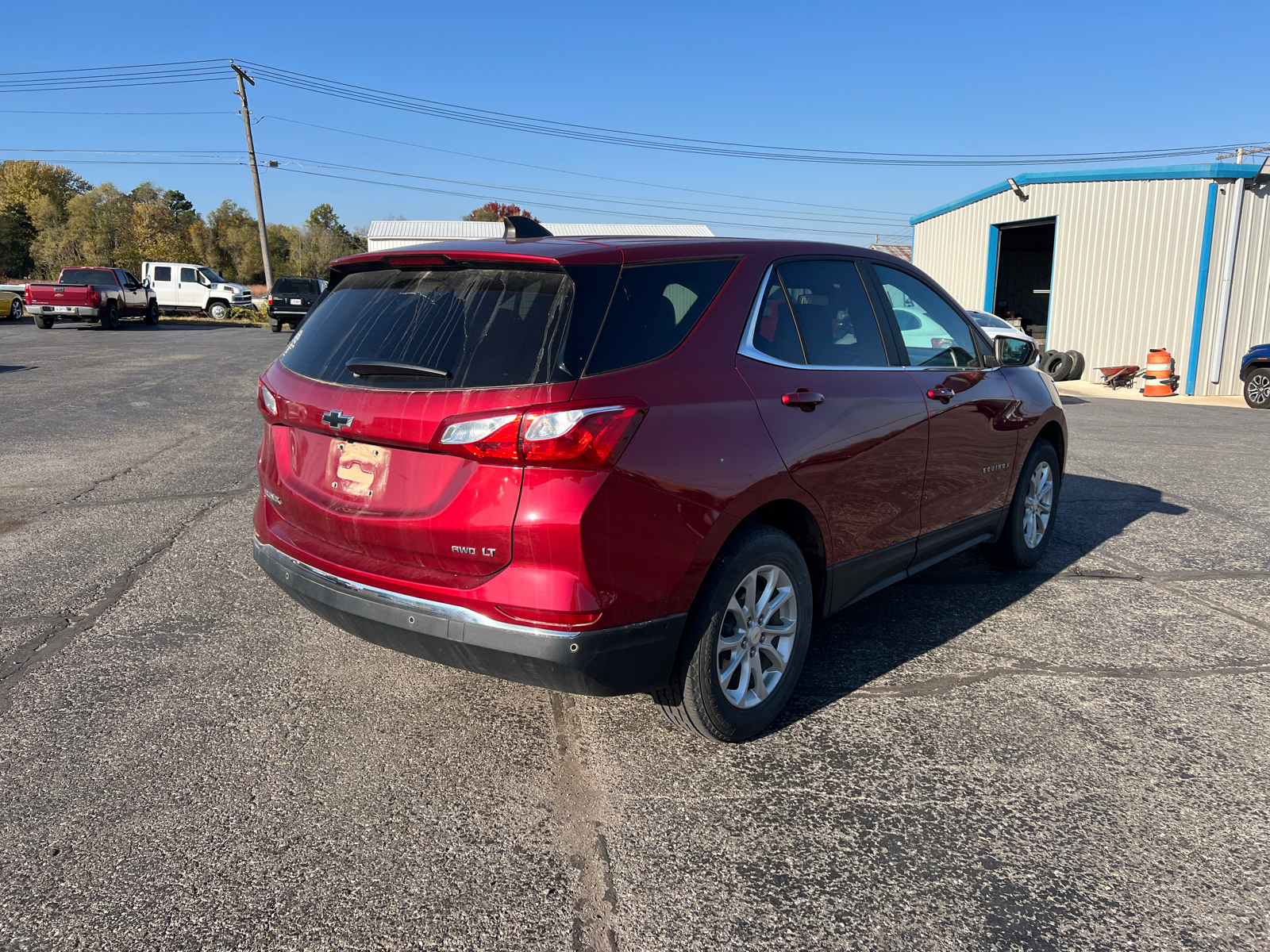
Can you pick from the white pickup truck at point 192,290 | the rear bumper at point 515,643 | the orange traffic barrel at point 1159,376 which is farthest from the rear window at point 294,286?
the rear bumper at point 515,643

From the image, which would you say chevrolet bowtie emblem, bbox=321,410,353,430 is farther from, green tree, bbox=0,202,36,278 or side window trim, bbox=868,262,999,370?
green tree, bbox=0,202,36,278

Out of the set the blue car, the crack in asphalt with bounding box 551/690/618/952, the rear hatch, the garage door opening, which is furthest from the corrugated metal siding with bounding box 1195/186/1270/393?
the rear hatch

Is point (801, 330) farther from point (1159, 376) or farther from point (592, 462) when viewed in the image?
point (1159, 376)

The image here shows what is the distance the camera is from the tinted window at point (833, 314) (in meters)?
3.65

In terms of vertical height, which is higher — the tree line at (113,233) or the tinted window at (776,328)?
the tree line at (113,233)

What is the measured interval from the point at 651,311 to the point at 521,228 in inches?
37.7

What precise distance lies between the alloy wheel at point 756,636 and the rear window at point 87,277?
32353 millimetres

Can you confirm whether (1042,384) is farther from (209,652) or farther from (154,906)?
(154,906)

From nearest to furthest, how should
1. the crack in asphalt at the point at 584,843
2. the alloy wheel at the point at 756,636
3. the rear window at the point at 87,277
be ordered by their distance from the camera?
the crack in asphalt at the point at 584,843 < the alloy wheel at the point at 756,636 < the rear window at the point at 87,277

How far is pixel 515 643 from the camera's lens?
9.12ft

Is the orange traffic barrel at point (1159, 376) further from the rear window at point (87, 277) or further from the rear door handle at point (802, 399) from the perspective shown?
the rear window at point (87, 277)

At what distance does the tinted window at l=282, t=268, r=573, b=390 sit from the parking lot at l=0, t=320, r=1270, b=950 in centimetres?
136

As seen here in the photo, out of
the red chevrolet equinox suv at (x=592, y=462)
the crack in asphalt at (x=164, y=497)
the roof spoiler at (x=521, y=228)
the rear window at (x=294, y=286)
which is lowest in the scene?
the crack in asphalt at (x=164, y=497)

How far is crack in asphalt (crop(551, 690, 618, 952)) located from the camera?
7.83 feet
